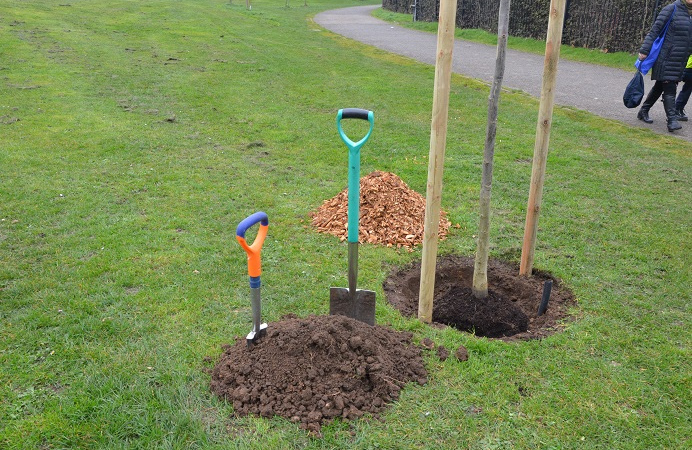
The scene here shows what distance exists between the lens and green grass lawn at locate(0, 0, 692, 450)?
3.41m

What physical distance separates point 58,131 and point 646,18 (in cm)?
1505

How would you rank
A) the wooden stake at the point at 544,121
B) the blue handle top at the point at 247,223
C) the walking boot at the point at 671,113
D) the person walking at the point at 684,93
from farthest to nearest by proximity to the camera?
the walking boot at the point at 671,113 → the person walking at the point at 684,93 → the wooden stake at the point at 544,121 → the blue handle top at the point at 247,223

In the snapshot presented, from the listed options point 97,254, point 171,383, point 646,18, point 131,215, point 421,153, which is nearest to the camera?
point 171,383

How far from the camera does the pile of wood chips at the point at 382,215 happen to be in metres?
5.82

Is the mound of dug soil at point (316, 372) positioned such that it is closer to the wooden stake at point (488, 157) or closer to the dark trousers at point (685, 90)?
the wooden stake at point (488, 157)

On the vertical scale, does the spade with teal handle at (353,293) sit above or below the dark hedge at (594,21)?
below

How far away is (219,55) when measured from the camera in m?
16.4

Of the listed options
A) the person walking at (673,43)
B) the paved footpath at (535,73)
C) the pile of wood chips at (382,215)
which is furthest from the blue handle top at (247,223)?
the person walking at (673,43)

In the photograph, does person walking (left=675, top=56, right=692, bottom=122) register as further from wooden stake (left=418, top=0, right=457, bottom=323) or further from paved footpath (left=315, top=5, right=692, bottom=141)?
wooden stake (left=418, top=0, right=457, bottom=323)

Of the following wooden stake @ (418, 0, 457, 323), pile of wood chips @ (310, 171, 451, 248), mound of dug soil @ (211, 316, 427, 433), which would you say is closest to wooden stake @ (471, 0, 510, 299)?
wooden stake @ (418, 0, 457, 323)

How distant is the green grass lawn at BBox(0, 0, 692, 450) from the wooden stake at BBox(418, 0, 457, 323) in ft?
1.04

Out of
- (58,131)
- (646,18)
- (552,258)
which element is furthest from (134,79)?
(646,18)

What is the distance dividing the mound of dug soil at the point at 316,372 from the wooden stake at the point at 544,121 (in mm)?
1737

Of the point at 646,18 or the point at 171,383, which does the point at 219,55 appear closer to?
the point at 646,18
